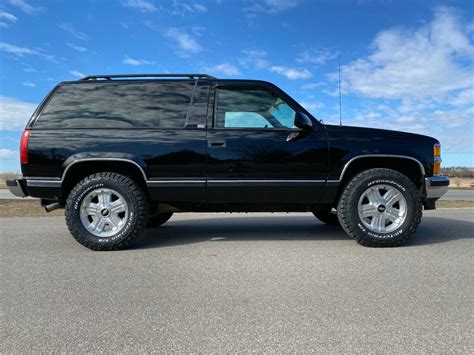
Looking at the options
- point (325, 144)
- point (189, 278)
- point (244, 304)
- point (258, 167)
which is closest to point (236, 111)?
point (258, 167)

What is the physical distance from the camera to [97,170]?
4.10 m

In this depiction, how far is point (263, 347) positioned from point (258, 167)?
2512 millimetres

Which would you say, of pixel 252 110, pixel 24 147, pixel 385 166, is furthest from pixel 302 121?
pixel 24 147

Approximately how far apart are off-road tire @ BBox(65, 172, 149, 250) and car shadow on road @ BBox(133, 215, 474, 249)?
0.28m

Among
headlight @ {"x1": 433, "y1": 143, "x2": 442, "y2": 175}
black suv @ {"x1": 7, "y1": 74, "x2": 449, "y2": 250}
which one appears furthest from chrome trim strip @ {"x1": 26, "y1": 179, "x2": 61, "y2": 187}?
headlight @ {"x1": 433, "y1": 143, "x2": 442, "y2": 175}

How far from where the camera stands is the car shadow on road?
4371 millimetres

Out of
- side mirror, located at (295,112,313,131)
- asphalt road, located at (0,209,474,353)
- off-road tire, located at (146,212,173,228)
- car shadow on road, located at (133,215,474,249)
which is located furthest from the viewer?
off-road tire, located at (146,212,173,228)

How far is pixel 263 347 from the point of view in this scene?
170 cm

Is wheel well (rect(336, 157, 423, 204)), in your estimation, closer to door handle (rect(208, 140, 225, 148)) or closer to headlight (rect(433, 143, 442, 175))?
headlight (rect(433, 143, 442, 175))

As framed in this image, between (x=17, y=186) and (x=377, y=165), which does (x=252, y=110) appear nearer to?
(x=377, y=165)

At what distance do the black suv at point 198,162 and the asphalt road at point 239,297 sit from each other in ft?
1.47

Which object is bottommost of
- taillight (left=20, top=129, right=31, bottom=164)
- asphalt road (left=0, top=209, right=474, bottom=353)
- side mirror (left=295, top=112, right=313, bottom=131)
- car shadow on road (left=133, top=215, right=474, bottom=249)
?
car shadow on road (left=133, top=215, right=474, bottom=249)

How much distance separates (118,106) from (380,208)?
11.4ft

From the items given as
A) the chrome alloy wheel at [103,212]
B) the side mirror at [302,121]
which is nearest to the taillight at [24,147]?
the chrome alloy wheel at [103,212]
